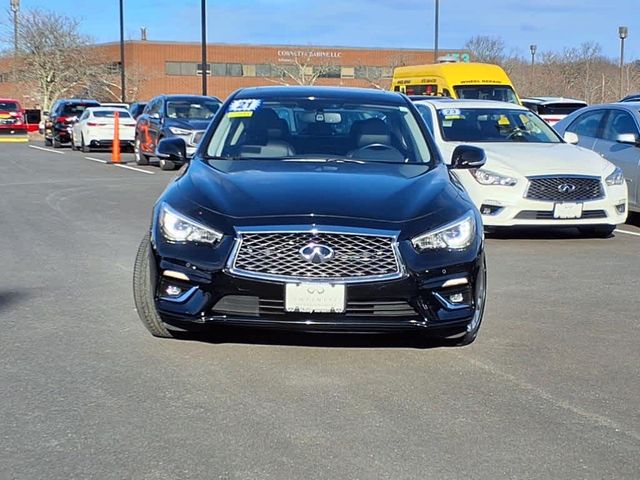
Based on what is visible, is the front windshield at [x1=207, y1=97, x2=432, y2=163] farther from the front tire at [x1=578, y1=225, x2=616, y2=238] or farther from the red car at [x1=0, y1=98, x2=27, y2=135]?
the red car at [x1=0, y1=98, x2=27, y2=135]

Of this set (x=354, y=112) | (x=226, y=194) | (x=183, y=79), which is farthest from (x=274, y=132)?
(x=183, y=79)

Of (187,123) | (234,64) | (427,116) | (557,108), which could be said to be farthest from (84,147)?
(234,64)

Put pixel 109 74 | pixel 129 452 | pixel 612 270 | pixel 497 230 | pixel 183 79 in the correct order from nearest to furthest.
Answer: pixel 129 452 < pixel 612 270 < pixel 497 230 < pixel 109 74 < pixel 183 79

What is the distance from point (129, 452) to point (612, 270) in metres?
5.69

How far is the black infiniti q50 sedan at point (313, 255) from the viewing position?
483 centimetres

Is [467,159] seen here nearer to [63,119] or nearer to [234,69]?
[63,119]

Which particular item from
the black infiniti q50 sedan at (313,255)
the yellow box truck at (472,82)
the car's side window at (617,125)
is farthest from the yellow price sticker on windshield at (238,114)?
the yellow box truck at (472,82)

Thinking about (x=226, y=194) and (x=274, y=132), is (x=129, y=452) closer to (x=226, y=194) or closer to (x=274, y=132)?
(x=226, y=194)

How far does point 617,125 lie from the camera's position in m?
12.2

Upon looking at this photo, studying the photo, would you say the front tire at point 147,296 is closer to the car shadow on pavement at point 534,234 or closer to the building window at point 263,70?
the car shadow on pavement at point 534,234

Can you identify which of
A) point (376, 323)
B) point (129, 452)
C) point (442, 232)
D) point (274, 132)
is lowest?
point (129, 452)

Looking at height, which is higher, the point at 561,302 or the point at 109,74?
the point at 109,74

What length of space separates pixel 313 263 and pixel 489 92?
17.9 m

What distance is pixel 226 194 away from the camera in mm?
5230
